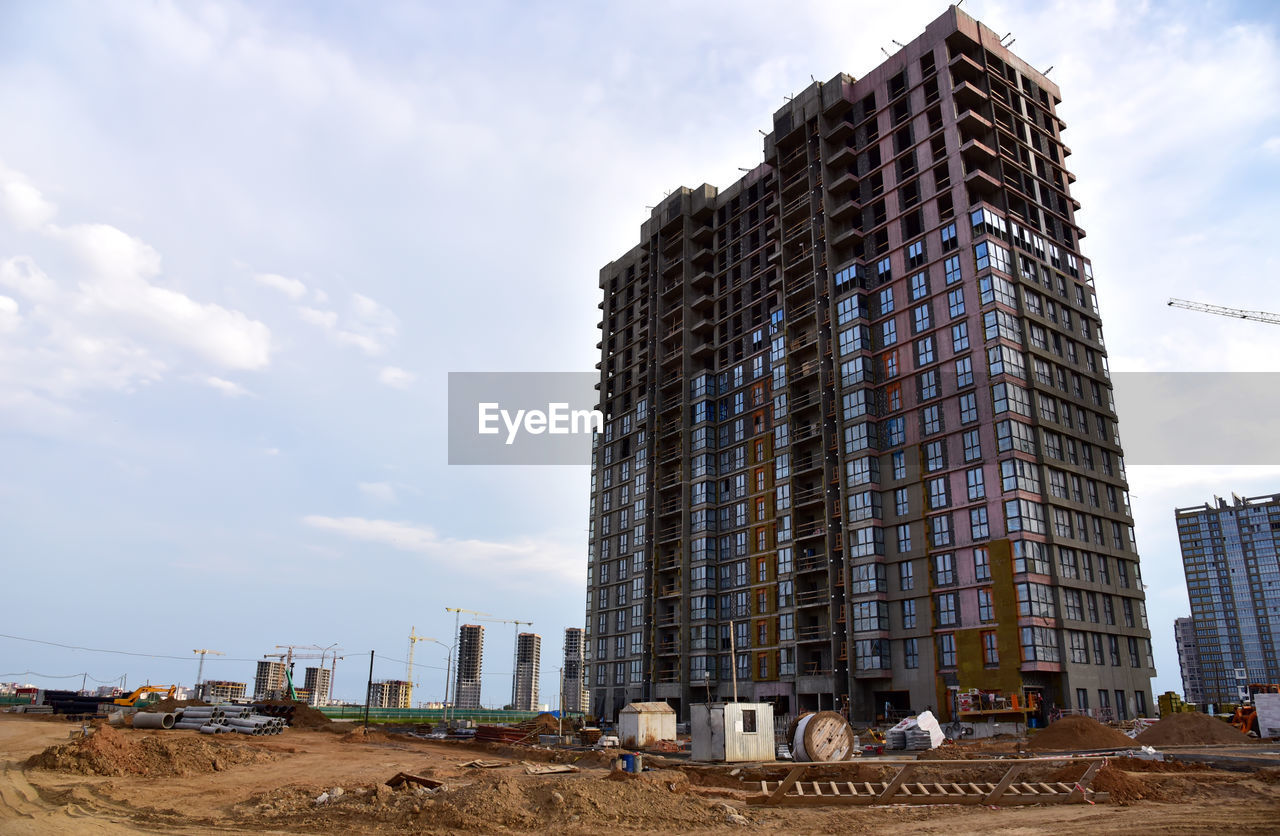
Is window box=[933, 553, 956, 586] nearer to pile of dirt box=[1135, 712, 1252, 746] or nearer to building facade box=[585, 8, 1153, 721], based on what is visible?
building facade box=[585, 8, 1153, 721]

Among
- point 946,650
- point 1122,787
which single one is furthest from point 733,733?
point 946,650

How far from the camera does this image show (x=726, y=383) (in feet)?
320

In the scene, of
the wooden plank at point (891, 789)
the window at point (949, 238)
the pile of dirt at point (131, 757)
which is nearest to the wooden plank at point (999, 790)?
the wooden plank at point (891, 789)

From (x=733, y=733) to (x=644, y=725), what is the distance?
48.8ft

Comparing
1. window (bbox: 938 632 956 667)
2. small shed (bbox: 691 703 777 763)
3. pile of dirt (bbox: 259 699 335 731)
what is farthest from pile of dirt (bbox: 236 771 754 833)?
pile of dirt (bbox: 259 699 335 731)

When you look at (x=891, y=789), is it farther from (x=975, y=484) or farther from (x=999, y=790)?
(x=975, y=484)

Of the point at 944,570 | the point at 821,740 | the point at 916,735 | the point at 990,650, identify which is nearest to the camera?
the point at 821,740

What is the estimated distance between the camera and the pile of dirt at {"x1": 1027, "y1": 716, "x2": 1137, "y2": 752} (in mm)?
40625

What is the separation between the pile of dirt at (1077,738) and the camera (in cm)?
4062

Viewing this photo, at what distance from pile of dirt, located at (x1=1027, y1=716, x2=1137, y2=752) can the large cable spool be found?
1078 centimetres

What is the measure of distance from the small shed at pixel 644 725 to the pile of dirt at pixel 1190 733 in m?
26.8

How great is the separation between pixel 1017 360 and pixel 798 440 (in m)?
22.0

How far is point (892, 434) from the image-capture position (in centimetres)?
7356

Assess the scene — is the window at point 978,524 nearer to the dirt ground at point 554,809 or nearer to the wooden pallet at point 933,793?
the dirt ground at point 554,809
